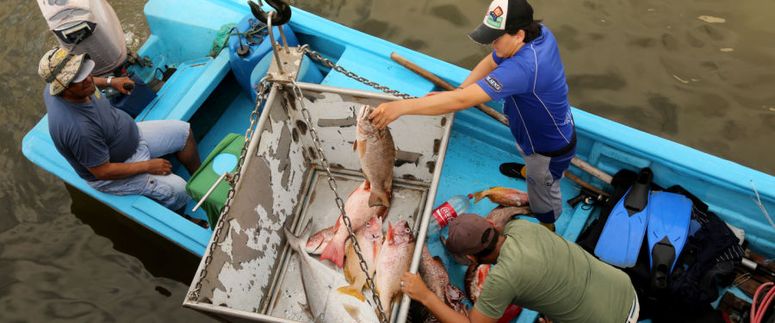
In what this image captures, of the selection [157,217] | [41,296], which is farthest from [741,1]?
[41,296]

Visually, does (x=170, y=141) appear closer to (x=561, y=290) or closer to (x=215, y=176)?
(x=215, y=176)

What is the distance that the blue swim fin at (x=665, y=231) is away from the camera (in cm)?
388

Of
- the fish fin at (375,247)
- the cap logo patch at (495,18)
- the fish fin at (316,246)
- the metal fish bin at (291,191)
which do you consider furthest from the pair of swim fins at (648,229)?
the fish fin at (316,246)

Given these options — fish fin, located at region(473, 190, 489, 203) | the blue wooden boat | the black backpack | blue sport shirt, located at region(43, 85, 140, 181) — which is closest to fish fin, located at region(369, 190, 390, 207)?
the blue wooden boat

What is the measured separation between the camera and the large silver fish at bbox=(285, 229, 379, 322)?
3.68 m

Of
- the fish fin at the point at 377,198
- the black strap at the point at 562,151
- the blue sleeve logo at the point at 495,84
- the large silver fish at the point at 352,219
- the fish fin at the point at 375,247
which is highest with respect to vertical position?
the blue sleeve logo at the point at 495,84

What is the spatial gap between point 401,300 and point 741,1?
5978 millimetres

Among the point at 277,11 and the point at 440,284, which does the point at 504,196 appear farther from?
the point at 277,11

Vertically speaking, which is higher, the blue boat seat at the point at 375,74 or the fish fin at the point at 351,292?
the blue boat seat at the point at 375,74

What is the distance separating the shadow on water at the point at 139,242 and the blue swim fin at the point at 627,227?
3.67m

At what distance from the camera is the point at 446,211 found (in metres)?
4.55

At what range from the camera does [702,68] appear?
6215 mm

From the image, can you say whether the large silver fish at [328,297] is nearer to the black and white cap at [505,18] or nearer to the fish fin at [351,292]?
the fish fin at [351,292]

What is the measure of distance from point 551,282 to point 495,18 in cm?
154
